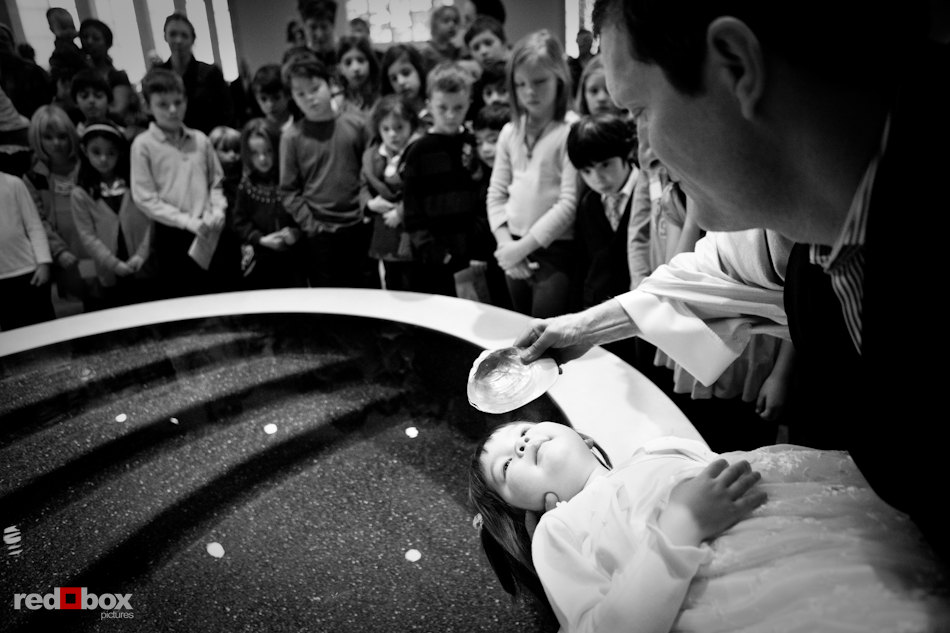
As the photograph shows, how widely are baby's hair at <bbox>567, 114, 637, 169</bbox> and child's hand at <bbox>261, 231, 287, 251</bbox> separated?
1963 mm

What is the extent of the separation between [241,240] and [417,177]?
51.4 inches

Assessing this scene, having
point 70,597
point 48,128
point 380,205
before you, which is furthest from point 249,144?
point 70,597

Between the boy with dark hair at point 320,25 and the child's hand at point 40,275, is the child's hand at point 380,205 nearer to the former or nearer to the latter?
the boy with dark hair at point 320,25

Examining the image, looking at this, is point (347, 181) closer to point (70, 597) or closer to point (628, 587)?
point (70, 597)

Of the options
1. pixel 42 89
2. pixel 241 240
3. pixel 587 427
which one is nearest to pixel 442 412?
pixel 587 427

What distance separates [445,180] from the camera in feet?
9.85

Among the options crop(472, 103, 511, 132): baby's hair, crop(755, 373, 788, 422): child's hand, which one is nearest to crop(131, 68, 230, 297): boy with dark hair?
crop(472, 103, 511, 132): baby's hair

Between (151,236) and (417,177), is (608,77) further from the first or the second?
(151,236)

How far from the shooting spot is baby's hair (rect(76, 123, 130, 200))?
3.66 metres

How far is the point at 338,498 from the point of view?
62.2 inches

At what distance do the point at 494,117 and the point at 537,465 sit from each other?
230 cm

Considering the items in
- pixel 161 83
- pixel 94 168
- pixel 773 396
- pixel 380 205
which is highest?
pixel 161 83

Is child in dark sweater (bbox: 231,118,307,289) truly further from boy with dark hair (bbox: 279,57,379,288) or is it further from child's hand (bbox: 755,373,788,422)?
child's hand (bbox: 755,373,788,422)

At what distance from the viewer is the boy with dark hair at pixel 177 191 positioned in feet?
11.9
